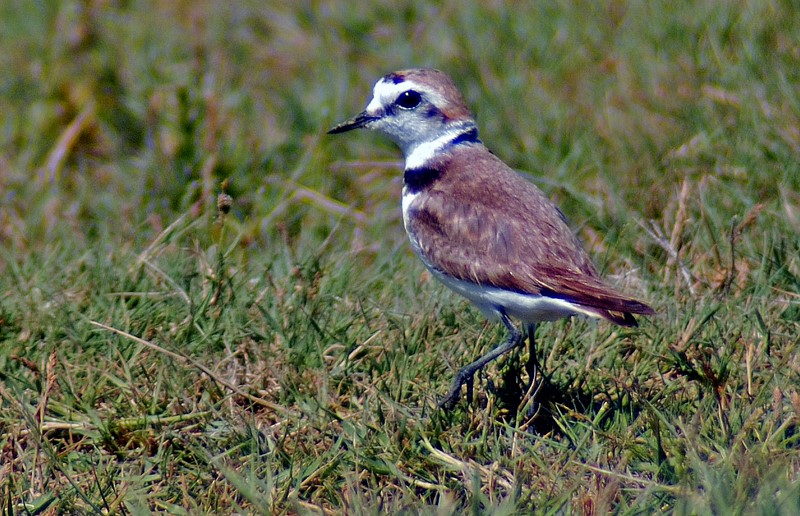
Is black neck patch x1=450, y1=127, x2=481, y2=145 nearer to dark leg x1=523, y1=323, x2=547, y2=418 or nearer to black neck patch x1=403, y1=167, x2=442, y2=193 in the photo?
black neck patch x1=403, y1=167, x2=442, y2=193

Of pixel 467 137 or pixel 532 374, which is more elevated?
pixel 467 137

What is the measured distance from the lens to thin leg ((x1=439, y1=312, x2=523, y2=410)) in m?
4.07

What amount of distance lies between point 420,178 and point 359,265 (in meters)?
0.85

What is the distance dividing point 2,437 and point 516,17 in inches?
190

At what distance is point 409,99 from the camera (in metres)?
4.81

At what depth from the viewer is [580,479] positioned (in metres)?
3.55

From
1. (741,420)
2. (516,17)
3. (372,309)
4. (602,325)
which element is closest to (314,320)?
(372,309)

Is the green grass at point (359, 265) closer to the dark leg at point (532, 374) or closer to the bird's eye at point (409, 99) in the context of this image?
the dark leg at point (532, 374)

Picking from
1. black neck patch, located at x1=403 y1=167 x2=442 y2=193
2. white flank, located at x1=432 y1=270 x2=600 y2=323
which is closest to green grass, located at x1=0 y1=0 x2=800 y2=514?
white flank, located at x1=432 y1=270 x2=600 y2=323

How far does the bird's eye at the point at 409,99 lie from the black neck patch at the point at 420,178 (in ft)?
0.99

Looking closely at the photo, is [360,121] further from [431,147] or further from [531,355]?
[531,355]

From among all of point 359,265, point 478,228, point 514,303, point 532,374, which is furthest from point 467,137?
point 532,374

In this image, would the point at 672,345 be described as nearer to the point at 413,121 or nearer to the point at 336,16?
the point at 413,121

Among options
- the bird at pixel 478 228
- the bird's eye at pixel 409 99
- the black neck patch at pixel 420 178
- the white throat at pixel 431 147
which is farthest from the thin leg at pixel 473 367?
the bird's eye at pixel 409 99
